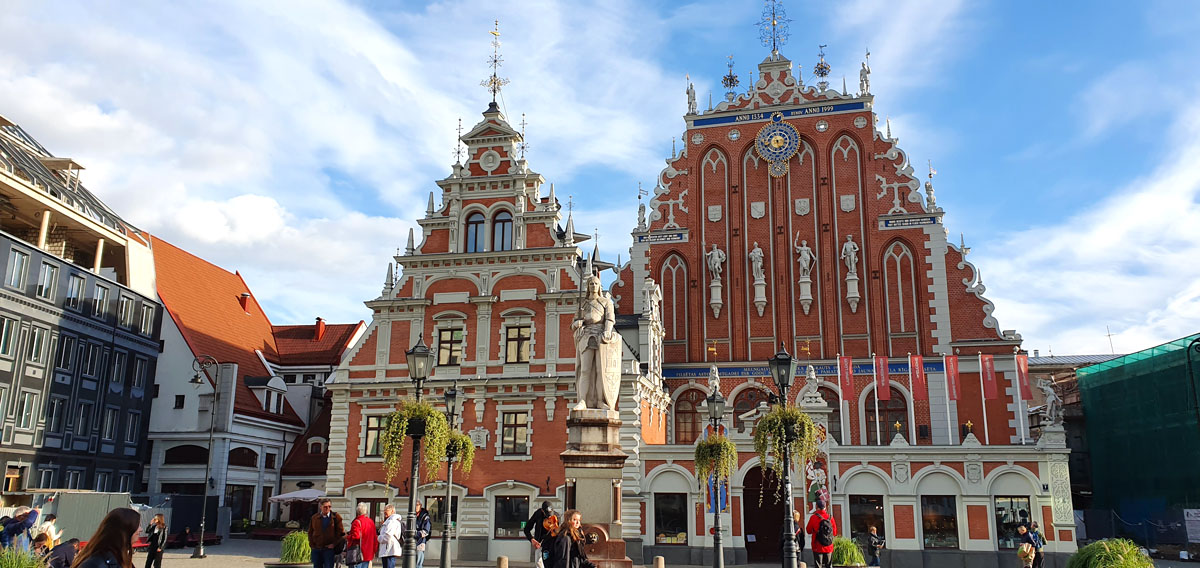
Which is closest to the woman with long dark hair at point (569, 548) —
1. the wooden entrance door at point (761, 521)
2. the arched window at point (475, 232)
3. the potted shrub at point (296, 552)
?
the potted shrub at point (296, 552)

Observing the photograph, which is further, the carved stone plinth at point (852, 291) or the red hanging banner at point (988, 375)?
the carved stone plinth at point (852, 291)

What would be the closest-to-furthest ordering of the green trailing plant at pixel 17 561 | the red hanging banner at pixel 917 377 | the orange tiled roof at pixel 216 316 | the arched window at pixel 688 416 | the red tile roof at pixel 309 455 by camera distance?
the green trailing plant at pixel 17 561, the red hanging banner at pixel 917 377, the arched window at pixel 688 416, the orange tiled roof at pixel 216 316, the red tile roof at pixel 309 455

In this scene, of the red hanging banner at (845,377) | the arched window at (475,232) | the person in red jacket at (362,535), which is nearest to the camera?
the person in red jacket at (362,535)

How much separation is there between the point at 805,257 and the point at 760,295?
92.4 inches

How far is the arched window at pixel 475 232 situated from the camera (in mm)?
32938

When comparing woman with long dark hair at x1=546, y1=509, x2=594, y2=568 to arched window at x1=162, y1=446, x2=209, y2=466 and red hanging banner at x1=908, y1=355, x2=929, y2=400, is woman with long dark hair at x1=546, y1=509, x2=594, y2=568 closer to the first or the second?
red hanging banner at x1=908, y1=355, x2=929, y2=400

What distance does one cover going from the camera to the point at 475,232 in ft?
109

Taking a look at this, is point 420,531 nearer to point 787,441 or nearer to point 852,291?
point 787,441

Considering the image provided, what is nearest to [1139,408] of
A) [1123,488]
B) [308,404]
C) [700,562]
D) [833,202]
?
[1123,488]

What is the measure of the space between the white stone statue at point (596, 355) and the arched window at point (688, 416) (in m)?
18.2

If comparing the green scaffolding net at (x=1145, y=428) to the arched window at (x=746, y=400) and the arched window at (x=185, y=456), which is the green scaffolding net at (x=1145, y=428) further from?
the arched window at (x=185, y=456)

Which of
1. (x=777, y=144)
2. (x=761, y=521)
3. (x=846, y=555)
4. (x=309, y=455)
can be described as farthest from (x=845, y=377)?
(x=309, y=455)

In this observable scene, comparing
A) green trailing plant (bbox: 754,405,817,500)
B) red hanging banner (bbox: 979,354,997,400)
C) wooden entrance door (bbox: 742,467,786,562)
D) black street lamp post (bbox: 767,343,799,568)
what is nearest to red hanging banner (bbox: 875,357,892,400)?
red hanging banner (bbox: 979,354,997,400)

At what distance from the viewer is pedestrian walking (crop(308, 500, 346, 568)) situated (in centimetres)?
1332
